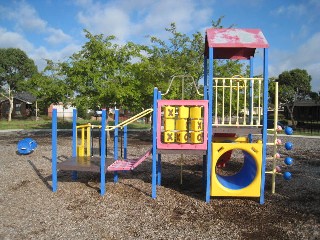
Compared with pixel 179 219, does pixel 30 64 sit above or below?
above

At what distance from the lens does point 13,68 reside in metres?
42.9

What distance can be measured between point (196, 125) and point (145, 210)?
1.94 metres

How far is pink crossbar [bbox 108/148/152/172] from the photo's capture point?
268 inches

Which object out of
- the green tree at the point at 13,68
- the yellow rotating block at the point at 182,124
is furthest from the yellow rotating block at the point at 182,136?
the green tree at the point at 13,68

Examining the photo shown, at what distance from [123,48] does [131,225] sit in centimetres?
1176

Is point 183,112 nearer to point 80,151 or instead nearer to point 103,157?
point 103,157

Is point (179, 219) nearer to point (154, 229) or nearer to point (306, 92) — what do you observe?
point (154, 229)

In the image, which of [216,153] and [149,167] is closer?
[216,153]

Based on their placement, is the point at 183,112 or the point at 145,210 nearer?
the point at 145,210

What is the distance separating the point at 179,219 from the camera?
5.26m

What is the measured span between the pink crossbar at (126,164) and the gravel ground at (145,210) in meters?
0.51

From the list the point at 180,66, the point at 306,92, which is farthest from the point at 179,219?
the point at 306,92

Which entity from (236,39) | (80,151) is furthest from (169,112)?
(80,151)

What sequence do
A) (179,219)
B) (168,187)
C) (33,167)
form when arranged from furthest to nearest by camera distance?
1. (33,167)
2. (168,187)
3. (179,219)
